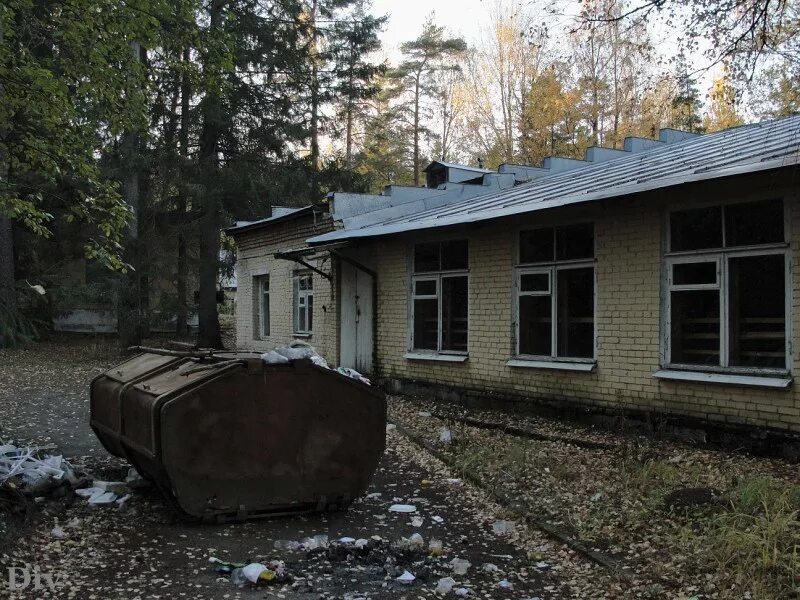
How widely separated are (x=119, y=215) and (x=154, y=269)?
1411 cm

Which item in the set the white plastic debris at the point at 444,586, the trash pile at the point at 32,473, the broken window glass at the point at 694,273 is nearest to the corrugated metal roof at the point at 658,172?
the broken window glass at the point at 694,273

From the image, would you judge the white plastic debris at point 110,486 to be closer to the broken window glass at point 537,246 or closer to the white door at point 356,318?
the broken window glass at point 537,246

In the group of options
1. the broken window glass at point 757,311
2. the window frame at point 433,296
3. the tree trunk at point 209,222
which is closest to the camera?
the broken window glass at point 757,311

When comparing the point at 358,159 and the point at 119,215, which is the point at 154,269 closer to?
the point at 358,159

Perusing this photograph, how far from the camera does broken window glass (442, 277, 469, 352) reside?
11.6 metres

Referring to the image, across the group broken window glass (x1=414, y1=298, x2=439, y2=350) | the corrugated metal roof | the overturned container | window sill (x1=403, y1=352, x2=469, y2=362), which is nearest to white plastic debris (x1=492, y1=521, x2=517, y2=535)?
the overturned container

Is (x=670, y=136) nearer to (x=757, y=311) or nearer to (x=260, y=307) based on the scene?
(x=757, y=311)

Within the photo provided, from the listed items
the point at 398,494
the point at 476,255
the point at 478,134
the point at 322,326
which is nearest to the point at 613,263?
the point at 476,255

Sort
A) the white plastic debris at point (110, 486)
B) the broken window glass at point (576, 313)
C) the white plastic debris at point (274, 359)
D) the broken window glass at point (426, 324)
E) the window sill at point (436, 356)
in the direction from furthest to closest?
the broken window glass at point (426, 324), the window sill at point (436, 356), the broken window glass at point (576, 313), the white plastic debris at point (110, 486), the white plastic debris at point (274, 359)

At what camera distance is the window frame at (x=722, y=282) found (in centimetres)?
709

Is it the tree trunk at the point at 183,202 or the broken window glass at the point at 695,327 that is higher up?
the tree trunk at the point at 183,202

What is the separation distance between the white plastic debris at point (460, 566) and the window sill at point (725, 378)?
4.13 meters

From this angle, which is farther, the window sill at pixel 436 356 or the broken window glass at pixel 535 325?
the window sill at pixel 436 356

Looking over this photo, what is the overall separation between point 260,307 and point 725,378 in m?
13.8
